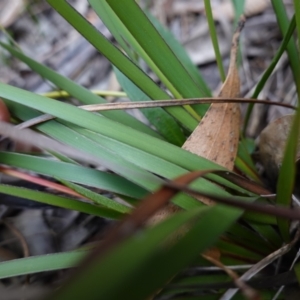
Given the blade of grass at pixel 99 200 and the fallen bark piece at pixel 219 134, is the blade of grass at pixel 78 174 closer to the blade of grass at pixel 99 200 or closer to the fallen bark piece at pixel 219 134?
the blade of grass at pixel 99 200

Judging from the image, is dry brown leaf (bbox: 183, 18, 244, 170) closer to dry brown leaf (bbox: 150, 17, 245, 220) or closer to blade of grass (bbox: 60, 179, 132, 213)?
dry brown leaf (bbox: 150, 17, 245, 220)

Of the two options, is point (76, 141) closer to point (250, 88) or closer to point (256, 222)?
point (256, 222)

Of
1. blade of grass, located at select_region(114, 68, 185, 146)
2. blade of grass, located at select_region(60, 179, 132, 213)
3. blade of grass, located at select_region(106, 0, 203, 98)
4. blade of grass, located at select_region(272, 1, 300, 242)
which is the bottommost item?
blade of grass, located at select_region(272, 1, 300, 242)

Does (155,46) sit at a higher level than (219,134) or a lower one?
higher

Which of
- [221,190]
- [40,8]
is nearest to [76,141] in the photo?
[221,190]

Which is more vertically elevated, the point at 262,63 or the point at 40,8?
the point at 40,8

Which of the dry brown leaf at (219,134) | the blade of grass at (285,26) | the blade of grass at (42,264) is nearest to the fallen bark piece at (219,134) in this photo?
the dry brown leaf at (219,134)

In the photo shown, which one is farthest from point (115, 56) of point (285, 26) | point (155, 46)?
point (285, 26)

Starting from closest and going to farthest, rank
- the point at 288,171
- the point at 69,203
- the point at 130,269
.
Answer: the point at 130,269, the point at 288,171, the point at 69,203

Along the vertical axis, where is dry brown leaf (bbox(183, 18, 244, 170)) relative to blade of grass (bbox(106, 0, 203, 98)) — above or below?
below

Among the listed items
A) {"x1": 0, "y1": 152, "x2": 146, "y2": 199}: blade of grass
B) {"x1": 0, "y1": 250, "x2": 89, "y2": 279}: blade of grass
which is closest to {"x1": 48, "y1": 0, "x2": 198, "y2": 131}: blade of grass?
{"x1": 0, "y1": 152, "x2": 146, "y2": 199}: blade of grass

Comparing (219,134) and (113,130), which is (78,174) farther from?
(219,134)
